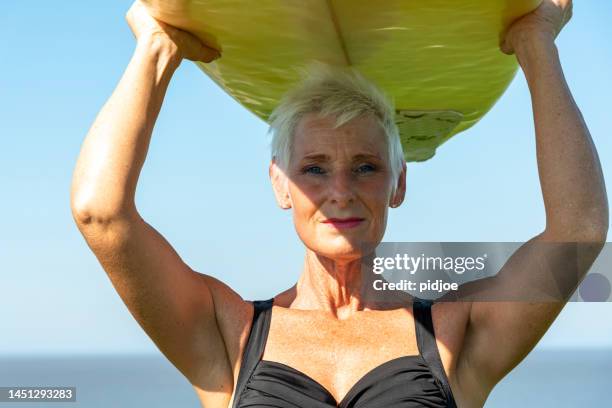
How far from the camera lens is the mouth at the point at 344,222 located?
2.11m

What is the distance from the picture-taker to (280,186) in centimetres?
225

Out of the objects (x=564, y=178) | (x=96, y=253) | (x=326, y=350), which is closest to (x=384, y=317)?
(x=326, y=350)

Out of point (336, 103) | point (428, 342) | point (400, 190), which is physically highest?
point (336, 103)

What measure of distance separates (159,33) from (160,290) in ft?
1.88

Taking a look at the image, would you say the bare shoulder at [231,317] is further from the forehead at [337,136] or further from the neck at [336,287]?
the forehead at [337,136]

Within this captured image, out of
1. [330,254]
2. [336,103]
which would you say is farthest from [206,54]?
[330,254]

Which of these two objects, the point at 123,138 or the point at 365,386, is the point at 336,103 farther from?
the point at 365,386

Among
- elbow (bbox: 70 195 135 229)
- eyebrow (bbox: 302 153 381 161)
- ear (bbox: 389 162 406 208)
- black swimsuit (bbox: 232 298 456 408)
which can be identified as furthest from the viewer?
ear (bbox: 389 162 406 208)

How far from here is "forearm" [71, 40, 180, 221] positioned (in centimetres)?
196

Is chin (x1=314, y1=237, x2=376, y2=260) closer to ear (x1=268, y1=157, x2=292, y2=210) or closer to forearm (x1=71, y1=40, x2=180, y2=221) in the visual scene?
ear (x1=268, y1=157, x2=292, y2=210)

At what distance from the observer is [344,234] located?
2131mm

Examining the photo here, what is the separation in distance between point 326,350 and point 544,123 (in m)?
0.71

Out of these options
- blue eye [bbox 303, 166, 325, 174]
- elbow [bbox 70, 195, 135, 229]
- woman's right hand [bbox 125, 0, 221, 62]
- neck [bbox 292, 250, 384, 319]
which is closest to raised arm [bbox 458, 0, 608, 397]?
neck [bbox 292, 250, 384, 319]

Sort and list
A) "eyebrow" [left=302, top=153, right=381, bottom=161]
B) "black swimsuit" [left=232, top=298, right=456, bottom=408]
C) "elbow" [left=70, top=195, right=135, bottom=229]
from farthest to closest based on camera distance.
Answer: "eyebrow" [left=302, top=153, right=381, bottom=161] < "black swimsuit" [left=232, top=298, right=456, bottom=408] < "elbow" [left=70, top=195, right=135, bottom=229]
